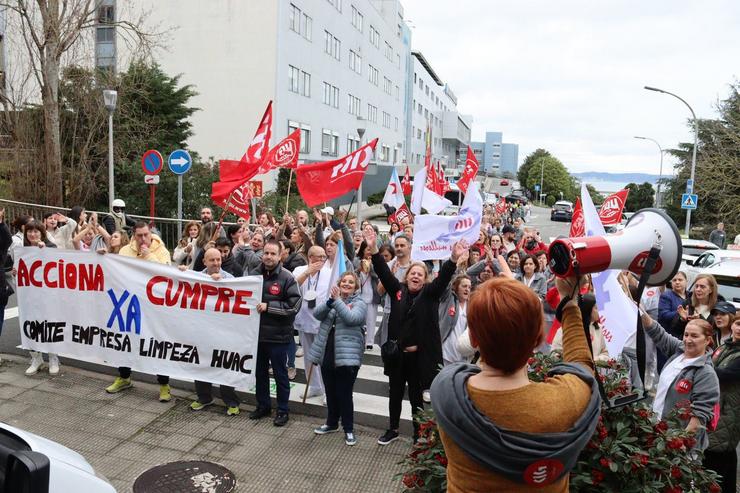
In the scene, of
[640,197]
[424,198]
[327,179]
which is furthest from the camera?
[640,197]

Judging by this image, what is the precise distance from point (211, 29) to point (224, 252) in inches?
1111

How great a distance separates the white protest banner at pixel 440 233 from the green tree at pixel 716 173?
2191 centimetres

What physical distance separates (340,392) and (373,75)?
49.7 meters

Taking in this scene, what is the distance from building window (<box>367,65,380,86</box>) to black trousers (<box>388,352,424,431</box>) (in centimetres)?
4773

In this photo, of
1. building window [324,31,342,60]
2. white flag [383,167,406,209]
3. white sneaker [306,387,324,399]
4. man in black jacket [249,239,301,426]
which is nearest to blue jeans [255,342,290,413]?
man in black jacket [249,239,301,426]

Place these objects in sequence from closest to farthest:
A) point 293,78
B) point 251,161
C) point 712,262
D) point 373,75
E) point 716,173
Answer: point 251,161, point 712,262, point 716,173, point 293,78, point 373,75

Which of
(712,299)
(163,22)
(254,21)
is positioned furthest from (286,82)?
(712,299)

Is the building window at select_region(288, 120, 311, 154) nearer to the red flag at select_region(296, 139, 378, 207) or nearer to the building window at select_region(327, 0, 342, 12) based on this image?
the building window at select_region(327, 0, 342, 12)

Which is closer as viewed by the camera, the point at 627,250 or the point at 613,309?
the point at 627,250

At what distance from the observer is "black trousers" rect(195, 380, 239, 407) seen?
659cm

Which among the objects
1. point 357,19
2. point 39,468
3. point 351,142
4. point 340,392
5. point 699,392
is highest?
point 357,19

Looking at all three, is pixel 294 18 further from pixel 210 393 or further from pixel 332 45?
pixel 210 393

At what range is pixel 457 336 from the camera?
6.23 metres

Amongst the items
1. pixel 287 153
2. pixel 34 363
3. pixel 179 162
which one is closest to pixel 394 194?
pixel 287 153
